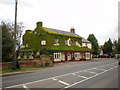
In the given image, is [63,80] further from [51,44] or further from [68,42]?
[68,42]

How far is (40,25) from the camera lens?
41.8 meters

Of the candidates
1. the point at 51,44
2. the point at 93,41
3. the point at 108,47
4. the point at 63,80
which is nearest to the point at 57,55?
the point at 51,44

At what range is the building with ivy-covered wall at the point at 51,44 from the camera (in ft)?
129

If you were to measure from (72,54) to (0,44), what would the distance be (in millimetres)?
25566

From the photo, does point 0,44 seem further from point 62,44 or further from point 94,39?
point 94,39

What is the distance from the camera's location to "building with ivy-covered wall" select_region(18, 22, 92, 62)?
129 feet

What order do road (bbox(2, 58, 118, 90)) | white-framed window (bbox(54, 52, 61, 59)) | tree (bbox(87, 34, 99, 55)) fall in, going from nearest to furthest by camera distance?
1. road (bbox(2, 58, 118, 90))
2. white-framed window (bbox(54, 52, 61, 59))
3. tree (bbox(87, 34, 99, 55))

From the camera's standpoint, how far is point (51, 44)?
129 ft

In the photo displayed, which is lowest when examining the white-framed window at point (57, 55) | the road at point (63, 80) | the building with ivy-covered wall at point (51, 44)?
the road at point (63, 80)

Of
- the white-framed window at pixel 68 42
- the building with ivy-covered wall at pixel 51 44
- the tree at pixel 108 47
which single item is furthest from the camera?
the tree at pixel 108 47

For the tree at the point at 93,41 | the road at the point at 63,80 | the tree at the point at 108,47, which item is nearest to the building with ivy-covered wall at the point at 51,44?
the road at the point at 63,80

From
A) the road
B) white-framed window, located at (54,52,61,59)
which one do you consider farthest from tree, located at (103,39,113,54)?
the road

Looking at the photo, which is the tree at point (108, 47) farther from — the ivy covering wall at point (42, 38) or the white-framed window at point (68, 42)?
the white-framed window at point (68, 42)

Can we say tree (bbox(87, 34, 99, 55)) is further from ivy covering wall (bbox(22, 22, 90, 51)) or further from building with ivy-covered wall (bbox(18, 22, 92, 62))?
ivy covering wall (bbox(22, 22, 90, 51))
